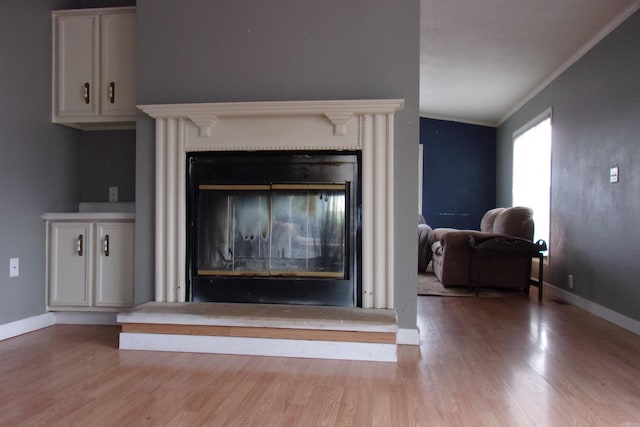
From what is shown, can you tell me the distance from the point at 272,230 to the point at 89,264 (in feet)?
4.13

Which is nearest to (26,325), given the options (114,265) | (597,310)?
(114,265)

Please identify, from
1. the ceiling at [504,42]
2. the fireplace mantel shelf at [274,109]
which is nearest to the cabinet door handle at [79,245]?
the fireplace mantel shelf at [274,109]

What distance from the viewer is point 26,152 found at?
289 cm

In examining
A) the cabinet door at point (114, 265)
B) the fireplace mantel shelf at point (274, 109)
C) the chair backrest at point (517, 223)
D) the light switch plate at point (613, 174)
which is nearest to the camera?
the fireplace mantel shelf at point (274, 109)

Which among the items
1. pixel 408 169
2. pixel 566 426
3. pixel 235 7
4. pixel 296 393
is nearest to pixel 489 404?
pixel 566 426

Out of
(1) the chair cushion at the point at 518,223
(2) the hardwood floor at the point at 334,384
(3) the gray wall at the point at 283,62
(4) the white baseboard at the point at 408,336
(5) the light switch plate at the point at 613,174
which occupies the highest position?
(3) the gray wall at the point at 283,62

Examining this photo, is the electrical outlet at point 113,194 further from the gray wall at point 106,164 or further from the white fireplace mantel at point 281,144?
the white fireplace mantel at point 281,144

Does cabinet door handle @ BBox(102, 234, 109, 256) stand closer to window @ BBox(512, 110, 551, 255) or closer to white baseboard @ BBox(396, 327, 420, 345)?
white baseboard @ BBox(396, 327, 420, 345)

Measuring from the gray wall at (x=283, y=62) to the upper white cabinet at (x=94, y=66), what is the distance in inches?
9.6

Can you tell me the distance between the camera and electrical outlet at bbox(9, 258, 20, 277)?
2.79 m

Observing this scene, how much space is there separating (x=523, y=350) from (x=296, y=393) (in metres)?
1.39

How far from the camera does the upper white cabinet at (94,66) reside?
307 centimetres

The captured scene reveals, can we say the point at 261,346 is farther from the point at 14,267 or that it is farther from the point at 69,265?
the point at 14,267

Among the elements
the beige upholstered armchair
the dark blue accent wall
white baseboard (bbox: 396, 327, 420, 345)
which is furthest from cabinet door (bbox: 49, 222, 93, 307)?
the dark blue accent wall
